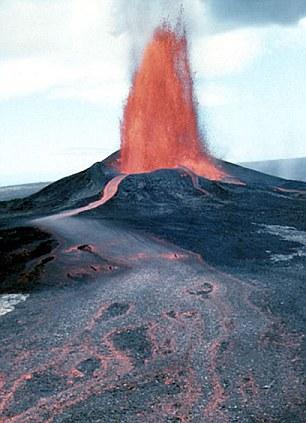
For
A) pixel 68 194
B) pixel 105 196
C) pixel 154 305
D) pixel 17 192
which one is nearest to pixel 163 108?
pixel 68 194

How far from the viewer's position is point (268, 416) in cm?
884

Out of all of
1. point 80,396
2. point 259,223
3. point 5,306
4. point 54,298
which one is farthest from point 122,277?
point 259,223

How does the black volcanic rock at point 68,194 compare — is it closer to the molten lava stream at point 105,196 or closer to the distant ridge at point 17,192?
the molten lava stream at point 105,196

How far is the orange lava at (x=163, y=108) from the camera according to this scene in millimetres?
51188

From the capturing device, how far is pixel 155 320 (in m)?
14.3

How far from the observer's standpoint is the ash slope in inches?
376

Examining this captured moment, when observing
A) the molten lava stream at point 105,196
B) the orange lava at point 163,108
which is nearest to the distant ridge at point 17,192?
the orange lava at point 163,108

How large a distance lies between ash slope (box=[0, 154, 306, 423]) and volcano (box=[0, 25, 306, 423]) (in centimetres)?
5

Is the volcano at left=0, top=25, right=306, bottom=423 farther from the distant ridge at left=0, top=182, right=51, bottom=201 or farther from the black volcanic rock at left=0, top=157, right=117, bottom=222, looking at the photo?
the distant ridge at left=0, top=182, right=51, bottom=201

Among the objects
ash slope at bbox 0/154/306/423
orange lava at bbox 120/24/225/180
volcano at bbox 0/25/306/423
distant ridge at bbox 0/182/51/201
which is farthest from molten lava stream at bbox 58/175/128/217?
distant ridge at bbox 0/182/51/201

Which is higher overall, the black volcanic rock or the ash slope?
the black volcanic rock

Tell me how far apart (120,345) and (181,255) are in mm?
10280

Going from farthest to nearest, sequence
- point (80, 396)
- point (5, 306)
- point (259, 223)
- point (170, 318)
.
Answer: point (259, 223)
point (5, 306)
point (170, 318)
point (80, 396)

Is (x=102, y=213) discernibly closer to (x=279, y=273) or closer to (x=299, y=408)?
(x=279, y=273)
